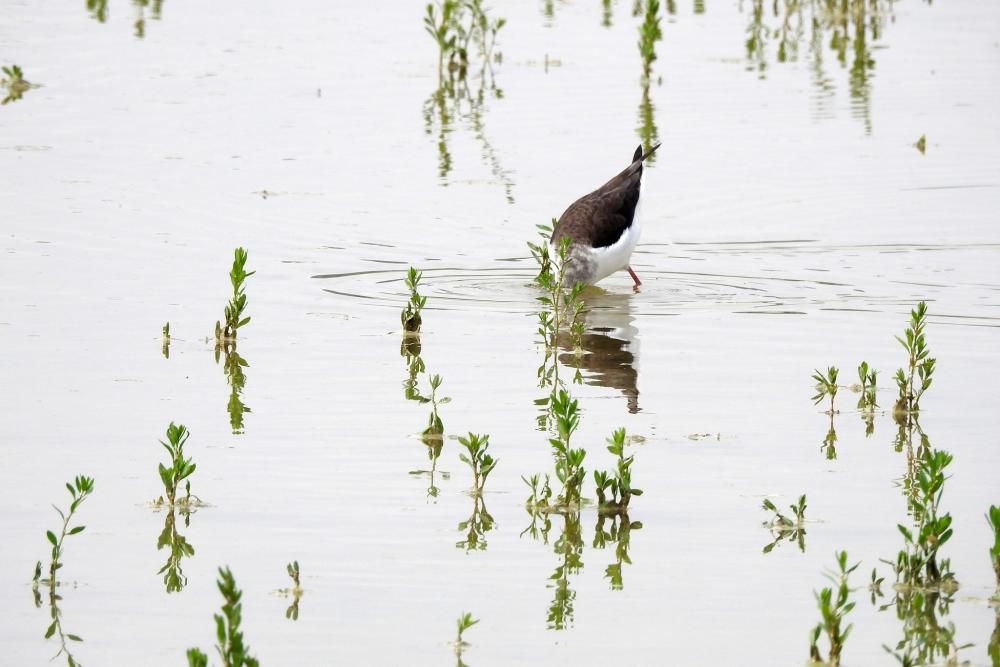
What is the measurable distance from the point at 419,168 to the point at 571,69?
16.8 ft

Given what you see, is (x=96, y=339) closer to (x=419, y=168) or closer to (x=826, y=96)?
(x=419, y=168)

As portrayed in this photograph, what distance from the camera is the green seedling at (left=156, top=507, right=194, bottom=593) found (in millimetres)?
5504

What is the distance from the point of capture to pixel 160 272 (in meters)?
10.6

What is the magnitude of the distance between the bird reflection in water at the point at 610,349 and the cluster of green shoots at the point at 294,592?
273 cm

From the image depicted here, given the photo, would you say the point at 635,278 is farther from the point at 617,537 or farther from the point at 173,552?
the point at 173,552

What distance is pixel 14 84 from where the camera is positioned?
54.7 ft

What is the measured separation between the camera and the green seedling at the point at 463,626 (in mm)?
4828

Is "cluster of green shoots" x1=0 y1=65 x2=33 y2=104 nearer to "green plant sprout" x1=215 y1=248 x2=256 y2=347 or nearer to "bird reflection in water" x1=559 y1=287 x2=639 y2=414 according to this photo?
"bird reflection in water" x1=559 y1=287 x2=639 y2=414

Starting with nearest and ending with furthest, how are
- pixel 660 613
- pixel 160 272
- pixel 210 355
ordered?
1. pixel 660 613
2. pixel 210 355
3. pixel 160 272

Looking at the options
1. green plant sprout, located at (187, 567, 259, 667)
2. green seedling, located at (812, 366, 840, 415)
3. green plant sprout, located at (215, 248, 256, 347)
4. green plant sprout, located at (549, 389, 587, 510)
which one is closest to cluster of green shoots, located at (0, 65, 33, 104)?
green plant sprout, located at (215, 248, 256, 347)

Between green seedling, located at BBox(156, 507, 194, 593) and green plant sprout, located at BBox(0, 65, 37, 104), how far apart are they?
11.6m

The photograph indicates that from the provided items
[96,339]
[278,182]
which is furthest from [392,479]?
[278,182]

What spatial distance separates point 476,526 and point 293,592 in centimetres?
96

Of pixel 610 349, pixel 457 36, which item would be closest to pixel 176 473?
pixel 610 349
